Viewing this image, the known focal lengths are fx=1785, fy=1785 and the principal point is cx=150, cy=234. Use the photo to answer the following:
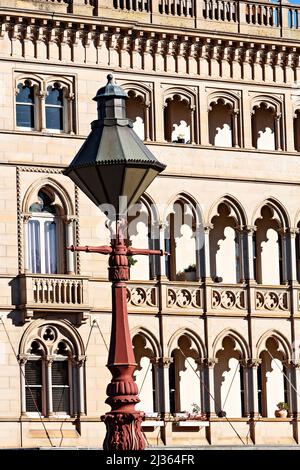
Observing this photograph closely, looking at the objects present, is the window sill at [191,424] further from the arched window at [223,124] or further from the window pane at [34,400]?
the arched window at [223,124]

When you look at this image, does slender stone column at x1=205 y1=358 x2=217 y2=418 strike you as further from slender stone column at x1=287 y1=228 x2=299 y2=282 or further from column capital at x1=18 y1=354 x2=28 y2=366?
column capital at x1=18 y1=354 x2=28 y2=366

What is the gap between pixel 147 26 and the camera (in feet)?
156

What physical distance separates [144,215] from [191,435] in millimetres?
5973

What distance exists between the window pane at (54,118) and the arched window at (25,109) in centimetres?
47

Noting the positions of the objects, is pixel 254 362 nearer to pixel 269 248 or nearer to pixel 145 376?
pixel 145 376

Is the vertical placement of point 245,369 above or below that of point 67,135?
below

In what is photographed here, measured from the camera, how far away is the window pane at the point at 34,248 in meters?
45.0

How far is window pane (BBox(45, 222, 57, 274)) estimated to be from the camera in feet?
149

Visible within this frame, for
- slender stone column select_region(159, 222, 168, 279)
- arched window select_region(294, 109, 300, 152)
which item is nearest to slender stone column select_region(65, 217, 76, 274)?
slender stone column select_region(159, 222, 168, 279)

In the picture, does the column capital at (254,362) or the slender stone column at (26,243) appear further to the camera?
the column capital at (254,362)

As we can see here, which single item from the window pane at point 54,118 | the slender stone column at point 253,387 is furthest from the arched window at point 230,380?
the window pane at point 54,118

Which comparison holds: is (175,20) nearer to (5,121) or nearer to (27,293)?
A: (5,121)

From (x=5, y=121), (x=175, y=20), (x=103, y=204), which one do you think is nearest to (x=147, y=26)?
(x=175, y=20)

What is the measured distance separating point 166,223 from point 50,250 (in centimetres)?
378
